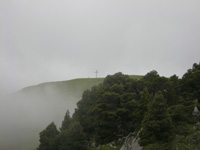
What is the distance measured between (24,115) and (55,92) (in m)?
28.3

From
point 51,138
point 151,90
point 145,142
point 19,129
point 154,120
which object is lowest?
point 19,129

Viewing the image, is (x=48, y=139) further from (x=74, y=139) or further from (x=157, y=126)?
(x=157, y=126)

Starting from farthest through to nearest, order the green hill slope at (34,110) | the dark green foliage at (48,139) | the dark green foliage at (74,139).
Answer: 1. the green hill slope at (34,110)
2. the dark green foliage at (48,139)
3. the dark green foliage at (74,139)

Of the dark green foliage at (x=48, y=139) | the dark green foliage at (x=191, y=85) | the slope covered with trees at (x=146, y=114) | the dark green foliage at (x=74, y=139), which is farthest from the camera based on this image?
the dark green foliage at (x=48, y=139)

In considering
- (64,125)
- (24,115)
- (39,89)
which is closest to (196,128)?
(64,125)

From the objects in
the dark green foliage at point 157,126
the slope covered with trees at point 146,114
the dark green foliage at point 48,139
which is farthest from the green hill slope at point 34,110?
the dark green foliage at point 157,126

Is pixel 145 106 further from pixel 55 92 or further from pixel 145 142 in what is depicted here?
pixel 55 92

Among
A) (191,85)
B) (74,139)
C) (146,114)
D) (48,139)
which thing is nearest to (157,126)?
(146,114)

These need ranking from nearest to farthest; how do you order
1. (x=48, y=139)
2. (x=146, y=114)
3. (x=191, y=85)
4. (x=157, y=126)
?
(x=157, y=126), (x=146, y=114), (x=191, y=85), (x=48, y=139)

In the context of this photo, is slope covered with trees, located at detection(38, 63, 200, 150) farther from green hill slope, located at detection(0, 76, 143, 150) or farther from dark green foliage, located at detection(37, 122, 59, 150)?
green hill slope, located at detection(0, 76, 143, 150)

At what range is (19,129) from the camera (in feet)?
278

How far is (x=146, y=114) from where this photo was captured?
25109 mm

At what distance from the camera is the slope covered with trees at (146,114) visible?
2152cm

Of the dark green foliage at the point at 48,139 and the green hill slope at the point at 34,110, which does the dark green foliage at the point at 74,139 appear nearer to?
the dark green foliage at the point at 48,139
